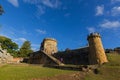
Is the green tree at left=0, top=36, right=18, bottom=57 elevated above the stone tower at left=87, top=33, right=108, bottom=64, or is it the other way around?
the green tree at left=0, top=36, right=18, bottom=57

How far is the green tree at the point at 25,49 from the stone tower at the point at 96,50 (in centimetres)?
4525

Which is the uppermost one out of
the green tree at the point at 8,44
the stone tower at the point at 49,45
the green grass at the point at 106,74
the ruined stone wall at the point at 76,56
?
the green tree at the point at 8,44

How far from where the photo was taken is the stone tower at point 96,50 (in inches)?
1241

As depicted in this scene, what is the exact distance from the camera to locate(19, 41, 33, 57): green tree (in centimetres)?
7262

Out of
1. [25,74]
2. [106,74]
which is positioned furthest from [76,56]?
[25,74]

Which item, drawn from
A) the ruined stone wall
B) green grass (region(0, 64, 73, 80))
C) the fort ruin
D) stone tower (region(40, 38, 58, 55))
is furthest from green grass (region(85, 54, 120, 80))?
stone tower (region(40, 38, 58, 55))

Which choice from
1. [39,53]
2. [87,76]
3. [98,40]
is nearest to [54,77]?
[87,76]

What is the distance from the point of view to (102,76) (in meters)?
22.5

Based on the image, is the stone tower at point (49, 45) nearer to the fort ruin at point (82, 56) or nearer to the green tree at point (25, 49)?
the fort ruin at point (82, 56)

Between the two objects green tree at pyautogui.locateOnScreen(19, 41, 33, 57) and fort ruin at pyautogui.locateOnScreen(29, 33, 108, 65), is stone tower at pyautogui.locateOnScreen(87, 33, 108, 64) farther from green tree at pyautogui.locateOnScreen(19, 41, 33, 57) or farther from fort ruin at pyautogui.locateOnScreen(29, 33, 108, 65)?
Answer: green tree at pyautogui.locateOnScreen(19, 41, 33, 57)

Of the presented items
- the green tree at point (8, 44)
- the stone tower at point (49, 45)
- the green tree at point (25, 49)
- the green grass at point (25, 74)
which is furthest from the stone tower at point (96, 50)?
the green tree at point (8, 44)

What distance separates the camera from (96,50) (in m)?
32.3

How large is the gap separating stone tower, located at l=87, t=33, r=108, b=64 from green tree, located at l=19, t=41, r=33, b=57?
45.3 metres

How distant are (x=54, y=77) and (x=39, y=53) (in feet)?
89.3
